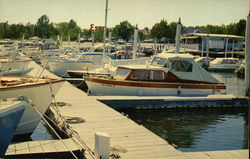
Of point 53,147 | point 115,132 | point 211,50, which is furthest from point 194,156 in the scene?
point 211,50

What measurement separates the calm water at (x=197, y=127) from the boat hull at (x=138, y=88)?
1177mm

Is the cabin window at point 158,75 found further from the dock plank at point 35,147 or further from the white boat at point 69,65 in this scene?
the white boat at point 69,65

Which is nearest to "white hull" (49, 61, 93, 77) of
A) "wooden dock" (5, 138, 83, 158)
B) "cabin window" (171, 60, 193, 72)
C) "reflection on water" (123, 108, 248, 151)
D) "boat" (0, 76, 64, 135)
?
"cabin window" (171, 60, 193, 72)

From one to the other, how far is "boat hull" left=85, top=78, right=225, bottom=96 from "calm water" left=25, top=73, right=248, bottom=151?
1.18 meters

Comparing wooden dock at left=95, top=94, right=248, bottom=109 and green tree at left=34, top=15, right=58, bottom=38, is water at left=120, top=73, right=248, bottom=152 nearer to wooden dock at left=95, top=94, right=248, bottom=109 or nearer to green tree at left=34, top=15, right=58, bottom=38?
wooden dock at left=95, top=94, right=248, bottom=109

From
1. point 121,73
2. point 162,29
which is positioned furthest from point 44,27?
point 121,73

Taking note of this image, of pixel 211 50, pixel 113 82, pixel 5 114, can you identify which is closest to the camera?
pixel 5 114

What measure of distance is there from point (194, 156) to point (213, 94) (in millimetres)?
10213

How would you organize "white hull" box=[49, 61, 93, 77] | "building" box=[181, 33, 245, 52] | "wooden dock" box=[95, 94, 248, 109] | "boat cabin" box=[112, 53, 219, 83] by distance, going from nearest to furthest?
"wooden dock" box=[95, 94, 248, 109] < "boat cabin" box=[112, 53, 219, 83] < "white hull" box=[49, 61, 93, 77] < "building" box=[181, 33, 245, 52]

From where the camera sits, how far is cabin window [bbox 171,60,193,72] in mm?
17391

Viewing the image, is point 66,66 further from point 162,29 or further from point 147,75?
point 162,29

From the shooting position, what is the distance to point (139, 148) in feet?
28.6

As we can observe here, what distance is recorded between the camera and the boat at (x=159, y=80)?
1691 centimetres

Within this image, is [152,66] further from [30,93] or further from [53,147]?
[53,147]
